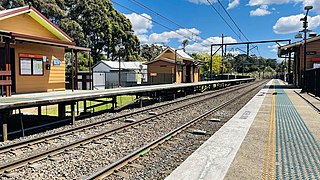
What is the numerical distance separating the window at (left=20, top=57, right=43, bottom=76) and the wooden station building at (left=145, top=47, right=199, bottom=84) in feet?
70.3

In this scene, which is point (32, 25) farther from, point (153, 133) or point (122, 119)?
point (153, 133)

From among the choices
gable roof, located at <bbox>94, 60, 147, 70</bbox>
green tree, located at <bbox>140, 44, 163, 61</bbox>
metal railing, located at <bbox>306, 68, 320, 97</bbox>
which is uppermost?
green tree, located at <bbox>140, 44, 163, 61</bbox>

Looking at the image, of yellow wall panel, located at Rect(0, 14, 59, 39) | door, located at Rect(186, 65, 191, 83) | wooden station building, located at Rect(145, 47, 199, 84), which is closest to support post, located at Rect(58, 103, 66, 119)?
yellow wall panel, located at Rect(0, 14, 59, 39)

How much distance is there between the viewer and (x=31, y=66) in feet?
48.2

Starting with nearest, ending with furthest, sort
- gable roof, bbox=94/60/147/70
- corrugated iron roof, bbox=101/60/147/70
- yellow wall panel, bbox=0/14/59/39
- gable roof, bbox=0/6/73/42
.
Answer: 1. gable roof, bbox=0/6/73/42
2. yellow wall panel, bbox=0/14/59/39
3. gable roof, bbox=94/60/147/70
4. corrugated iron roof, bbox=101/60/147/70

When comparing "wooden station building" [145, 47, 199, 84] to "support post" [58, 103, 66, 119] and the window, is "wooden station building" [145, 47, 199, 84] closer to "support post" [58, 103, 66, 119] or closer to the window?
the window

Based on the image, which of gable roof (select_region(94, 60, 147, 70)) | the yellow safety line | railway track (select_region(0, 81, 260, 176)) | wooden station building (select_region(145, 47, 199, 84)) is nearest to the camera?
the yellow safety line

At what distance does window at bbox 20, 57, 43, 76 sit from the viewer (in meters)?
14.2

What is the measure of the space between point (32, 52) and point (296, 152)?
13.7 m

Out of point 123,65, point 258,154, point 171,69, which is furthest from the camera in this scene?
point 123,65

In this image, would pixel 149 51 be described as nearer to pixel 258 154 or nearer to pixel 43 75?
pixel 43 75

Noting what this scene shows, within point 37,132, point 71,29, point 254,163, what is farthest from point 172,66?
point 254,163

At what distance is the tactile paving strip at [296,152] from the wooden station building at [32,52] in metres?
11.3

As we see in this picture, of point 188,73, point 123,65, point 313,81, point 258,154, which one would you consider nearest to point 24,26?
point 258,154
